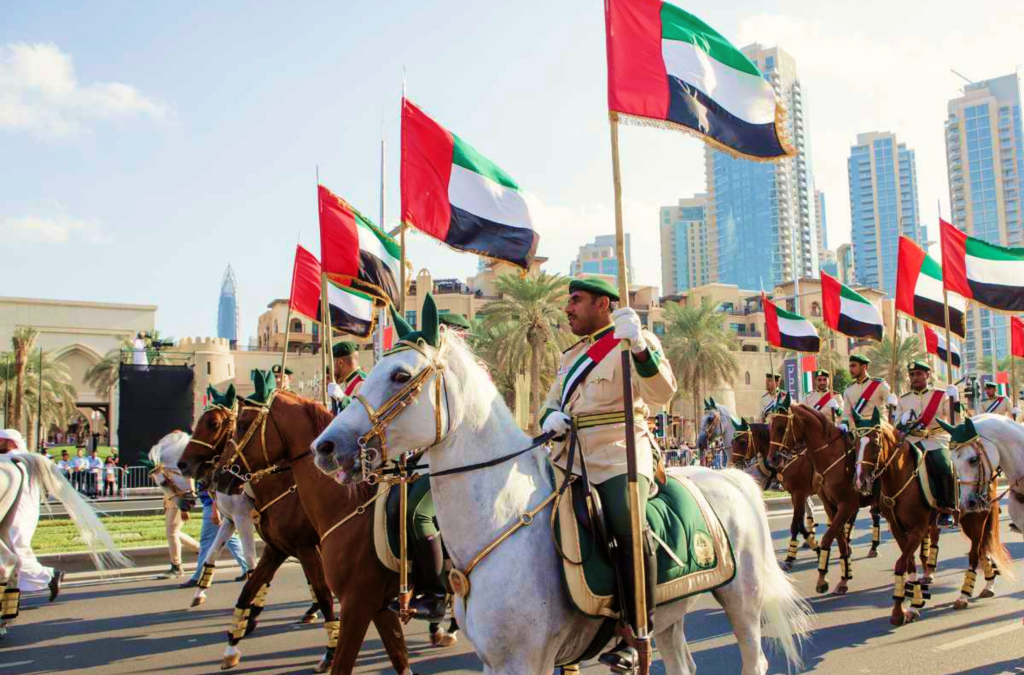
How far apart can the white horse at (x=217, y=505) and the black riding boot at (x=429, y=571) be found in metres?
2.97

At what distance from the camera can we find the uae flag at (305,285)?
52.2 feet

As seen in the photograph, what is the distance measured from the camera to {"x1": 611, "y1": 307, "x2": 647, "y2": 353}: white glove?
4.32 metres

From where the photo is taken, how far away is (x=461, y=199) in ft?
31.9

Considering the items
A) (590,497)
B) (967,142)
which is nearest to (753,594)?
(590,497)

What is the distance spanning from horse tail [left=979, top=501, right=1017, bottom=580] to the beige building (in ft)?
231

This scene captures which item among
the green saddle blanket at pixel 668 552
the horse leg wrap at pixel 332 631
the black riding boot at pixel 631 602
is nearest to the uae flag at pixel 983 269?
the green saddle blanket at pixel 668 552

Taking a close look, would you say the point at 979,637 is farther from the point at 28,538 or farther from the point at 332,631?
the point at 28,538

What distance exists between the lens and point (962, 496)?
31.5 feet

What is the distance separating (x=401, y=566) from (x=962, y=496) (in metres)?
6.84

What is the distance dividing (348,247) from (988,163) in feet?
576

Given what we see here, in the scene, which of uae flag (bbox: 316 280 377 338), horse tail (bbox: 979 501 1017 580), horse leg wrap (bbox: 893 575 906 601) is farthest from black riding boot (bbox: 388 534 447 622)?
uae flag (bbox: 316 280 377 338)

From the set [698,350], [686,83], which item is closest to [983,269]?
[686,83]

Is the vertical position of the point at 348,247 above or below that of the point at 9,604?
above

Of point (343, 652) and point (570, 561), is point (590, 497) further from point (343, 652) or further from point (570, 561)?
point (343, 652)
